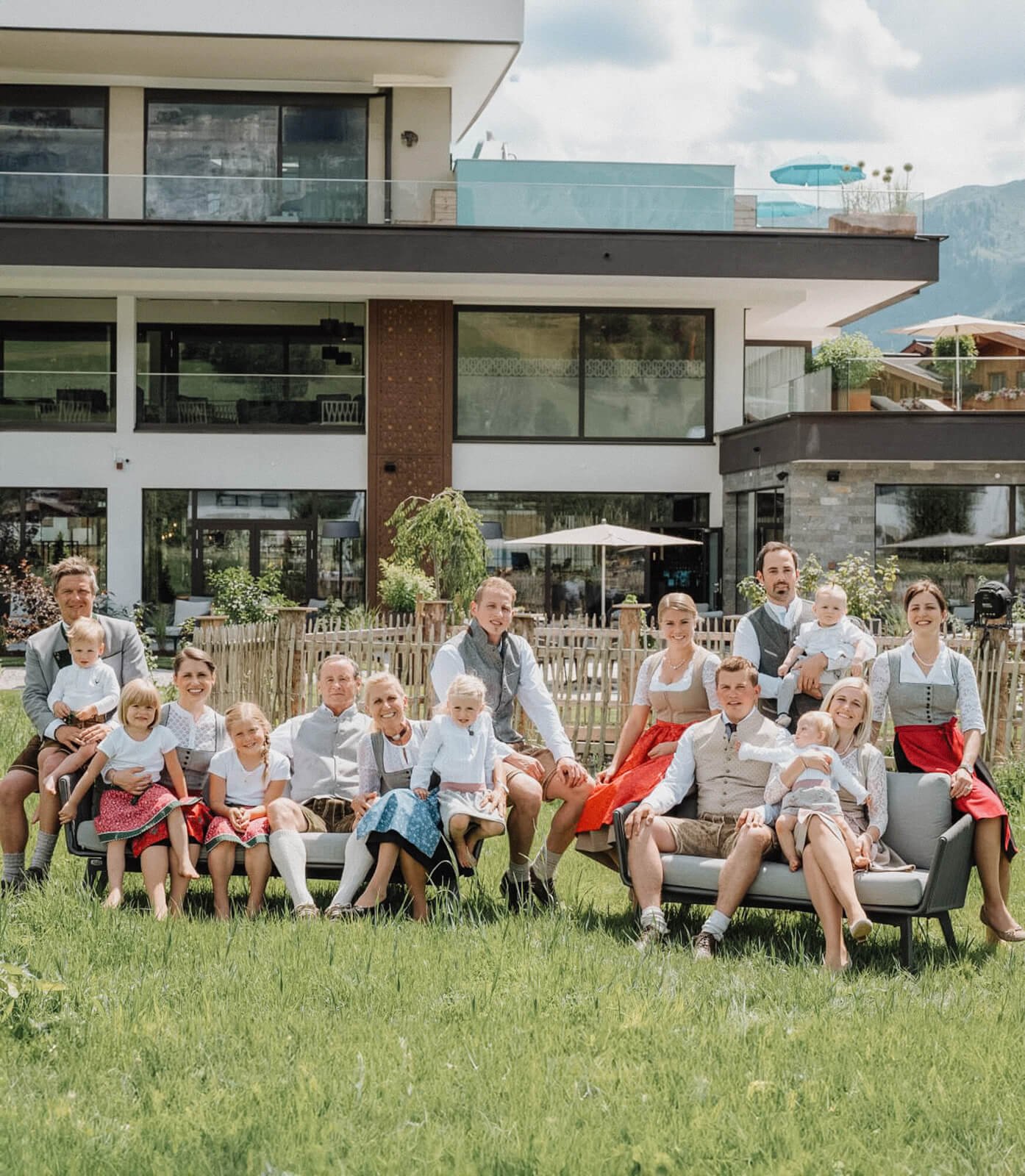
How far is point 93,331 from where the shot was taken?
2477 centimetres

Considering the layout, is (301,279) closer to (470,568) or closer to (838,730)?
(470,568)

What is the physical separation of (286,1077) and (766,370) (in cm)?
2178

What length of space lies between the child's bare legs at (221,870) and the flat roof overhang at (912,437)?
15.7 m

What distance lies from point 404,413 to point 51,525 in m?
6.39

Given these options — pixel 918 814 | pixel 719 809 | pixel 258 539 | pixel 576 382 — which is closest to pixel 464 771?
pixel 719 809

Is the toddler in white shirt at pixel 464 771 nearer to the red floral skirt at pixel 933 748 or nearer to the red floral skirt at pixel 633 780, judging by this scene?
the red floral skirt at pixel 633 780

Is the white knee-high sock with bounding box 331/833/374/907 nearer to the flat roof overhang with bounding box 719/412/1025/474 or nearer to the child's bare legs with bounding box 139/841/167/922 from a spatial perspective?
the child's bare legs with bounding box 139/841/167/922

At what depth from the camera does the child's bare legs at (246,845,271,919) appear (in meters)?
6.80

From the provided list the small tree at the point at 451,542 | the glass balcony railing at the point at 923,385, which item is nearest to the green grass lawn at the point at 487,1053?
the small tree at the point at 451,542

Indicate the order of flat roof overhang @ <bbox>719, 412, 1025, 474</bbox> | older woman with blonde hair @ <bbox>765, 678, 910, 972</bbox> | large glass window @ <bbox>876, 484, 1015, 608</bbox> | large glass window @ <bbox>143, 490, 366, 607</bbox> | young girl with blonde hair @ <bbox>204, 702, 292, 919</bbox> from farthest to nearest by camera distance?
large glass window @ <bbox>143, 490, 366, 607</bbox> < large glass window @ <bbox>876, 484, 1015, 608</bbox> < flat roof overhang @ <bbox>719, 412, 1025, 474</bbox> < young girl with blonde hair @ <bbox>204, 702, 292, 919</bbox> < older woman with blonde hair @ <bbox>765, 678, 910, 972</bbox>

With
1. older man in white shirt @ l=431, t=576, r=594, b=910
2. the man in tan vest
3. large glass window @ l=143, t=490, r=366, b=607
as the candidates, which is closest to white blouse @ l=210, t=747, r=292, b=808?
older man in white shirt @ l=431, t=576, r=594, b=910

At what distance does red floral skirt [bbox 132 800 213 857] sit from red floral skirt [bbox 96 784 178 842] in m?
0.04

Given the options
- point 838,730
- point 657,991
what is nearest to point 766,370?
point 838,730

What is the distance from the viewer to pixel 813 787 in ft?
21.3
